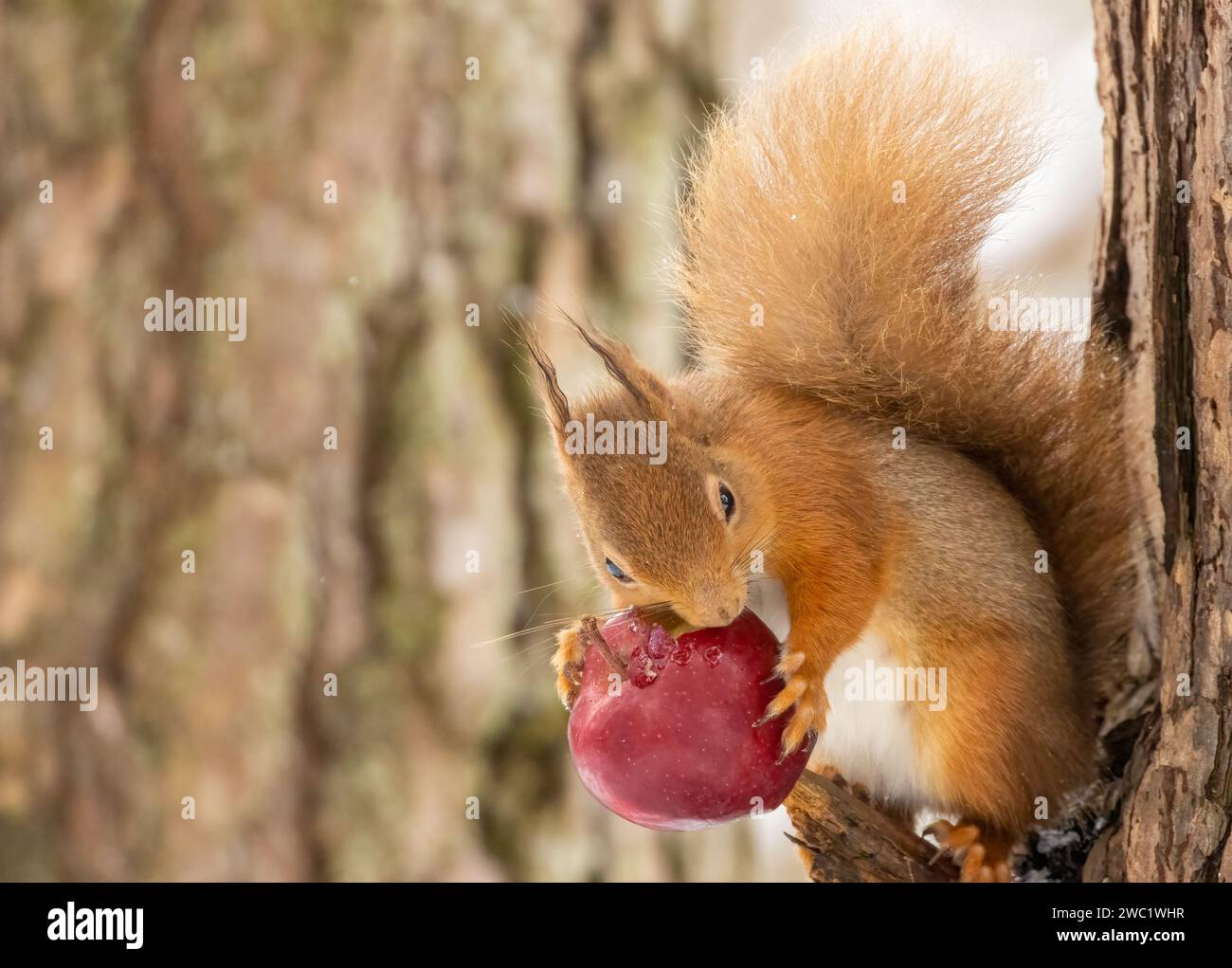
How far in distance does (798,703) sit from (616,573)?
0.28 m

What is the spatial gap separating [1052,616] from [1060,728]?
4.9 inches

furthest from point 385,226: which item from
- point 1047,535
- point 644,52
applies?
point 1047,535

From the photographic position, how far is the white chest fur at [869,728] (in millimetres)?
1309

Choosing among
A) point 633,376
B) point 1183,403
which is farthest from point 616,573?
point 1183,403

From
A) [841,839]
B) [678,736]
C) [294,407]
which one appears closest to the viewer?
[678,736]

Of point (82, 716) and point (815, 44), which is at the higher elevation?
point (815, 44)

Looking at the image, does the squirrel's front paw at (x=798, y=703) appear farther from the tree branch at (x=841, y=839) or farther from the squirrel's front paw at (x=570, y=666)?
Answer: the squirrel's front paw at (x=570, y=666)

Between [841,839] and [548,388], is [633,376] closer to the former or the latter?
[548,388]

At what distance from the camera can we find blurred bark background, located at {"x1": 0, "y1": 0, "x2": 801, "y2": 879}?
62.1 inches

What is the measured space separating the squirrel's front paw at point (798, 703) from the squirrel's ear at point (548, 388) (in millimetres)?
373

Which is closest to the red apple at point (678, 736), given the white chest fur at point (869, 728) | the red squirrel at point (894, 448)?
the red squirrel at point (894, 448)

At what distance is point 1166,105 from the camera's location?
1112 millimetres

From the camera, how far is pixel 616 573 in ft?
4.15

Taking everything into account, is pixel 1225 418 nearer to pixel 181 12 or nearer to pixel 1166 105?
pixel 1166 105
